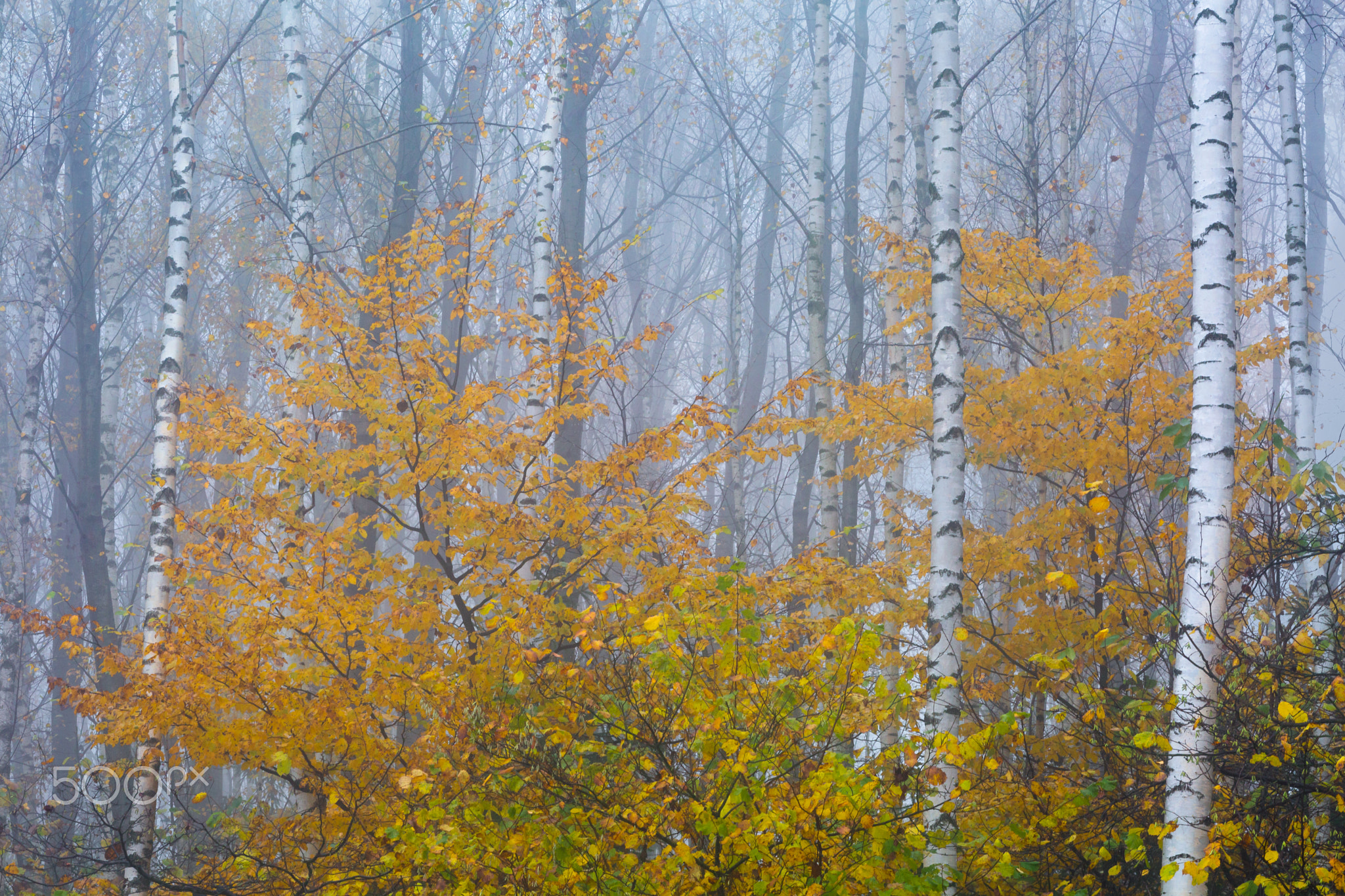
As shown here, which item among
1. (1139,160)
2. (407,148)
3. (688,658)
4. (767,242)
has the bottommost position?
(688,658)

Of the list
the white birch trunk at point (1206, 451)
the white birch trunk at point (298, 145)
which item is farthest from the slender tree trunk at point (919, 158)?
the white birch trunk at point (298, 145)

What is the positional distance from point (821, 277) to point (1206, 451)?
21.8 feet

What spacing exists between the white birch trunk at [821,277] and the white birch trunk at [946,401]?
322 centimetres

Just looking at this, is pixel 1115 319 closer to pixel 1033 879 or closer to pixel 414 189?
pixel 1033 879

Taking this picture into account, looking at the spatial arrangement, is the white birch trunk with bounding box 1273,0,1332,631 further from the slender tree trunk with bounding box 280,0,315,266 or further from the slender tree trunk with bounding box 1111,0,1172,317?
the slender tree trunk with bounding box 280,0,315,266

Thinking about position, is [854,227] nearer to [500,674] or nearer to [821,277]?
[821,277]

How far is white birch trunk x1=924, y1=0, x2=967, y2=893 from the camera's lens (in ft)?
17.5

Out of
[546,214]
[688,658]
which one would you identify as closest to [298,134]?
[546,214]

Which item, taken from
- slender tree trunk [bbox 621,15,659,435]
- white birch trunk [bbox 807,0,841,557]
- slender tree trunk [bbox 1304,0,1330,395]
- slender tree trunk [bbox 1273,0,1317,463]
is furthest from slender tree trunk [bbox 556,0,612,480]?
slender tree trunk [bbox 1304,0,1330,395]

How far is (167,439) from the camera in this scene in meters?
7.02

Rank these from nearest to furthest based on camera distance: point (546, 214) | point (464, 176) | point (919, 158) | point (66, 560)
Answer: point (546, 214)
point (919, 158)
point (66, 560)
point (464, 176)

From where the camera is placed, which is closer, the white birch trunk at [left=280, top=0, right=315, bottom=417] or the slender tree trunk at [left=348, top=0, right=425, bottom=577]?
the white birch trunk at [left=280, top=0, right=315, bottom=417]

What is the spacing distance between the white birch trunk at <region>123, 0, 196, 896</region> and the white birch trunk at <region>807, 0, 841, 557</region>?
5606mm

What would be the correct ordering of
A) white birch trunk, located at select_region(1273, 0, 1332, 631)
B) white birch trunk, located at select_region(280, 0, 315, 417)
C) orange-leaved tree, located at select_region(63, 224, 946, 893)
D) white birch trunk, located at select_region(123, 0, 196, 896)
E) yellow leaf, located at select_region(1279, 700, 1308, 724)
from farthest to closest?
white birch trunk, located at select_region(280, 0, 315, 417)
white birch trunk, located at select_region(1273, 0, 1332, 631)
white birch trunk, located at select_region(123, 0, 196, 896)
orange-leaved tree, located at select_region(63, 224, 946, 893)
yellow leaf, located at select_region(1279, 700, 1308, 724)
